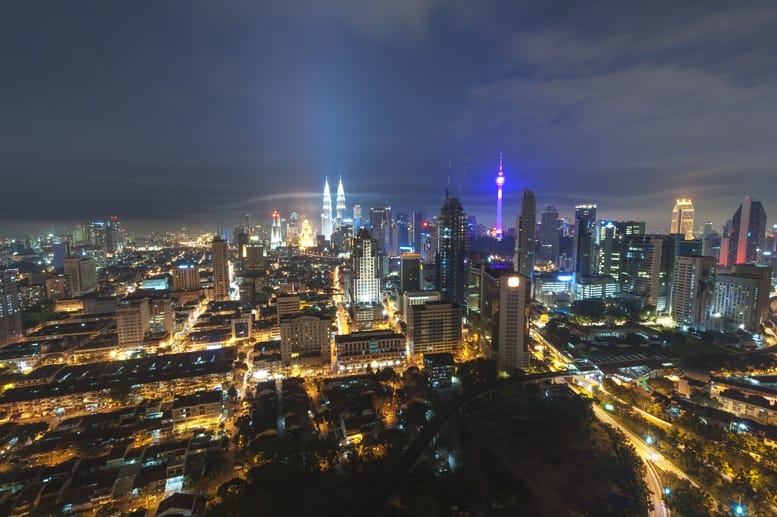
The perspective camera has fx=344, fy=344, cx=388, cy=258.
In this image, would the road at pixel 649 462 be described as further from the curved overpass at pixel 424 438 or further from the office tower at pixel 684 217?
the office tower at pixel 684 217

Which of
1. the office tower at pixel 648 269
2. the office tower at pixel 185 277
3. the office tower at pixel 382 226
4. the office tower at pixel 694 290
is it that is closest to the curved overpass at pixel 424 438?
the office tower at pixel 694 290

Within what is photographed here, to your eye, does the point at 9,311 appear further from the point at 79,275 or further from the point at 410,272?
the point at 410,272

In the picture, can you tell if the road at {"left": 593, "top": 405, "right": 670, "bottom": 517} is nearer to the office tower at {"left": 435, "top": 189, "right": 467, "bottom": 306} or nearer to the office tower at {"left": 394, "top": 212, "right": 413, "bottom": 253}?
the office tower at {"left": 435, "top": 189, "right": 467, "bottom": 306}

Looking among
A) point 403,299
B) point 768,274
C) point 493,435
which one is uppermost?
point 768,274

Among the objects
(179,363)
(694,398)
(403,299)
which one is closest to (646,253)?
(694,398)

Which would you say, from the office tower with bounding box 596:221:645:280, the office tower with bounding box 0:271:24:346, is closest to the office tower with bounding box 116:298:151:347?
the office tower with bounding box 0:271:24:346

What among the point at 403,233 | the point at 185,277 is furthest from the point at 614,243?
the point at 185,277

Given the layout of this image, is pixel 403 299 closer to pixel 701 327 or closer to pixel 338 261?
pixel 701 327

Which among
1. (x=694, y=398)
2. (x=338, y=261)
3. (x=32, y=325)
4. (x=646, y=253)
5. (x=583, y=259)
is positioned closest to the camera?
(x=694, y=398)
